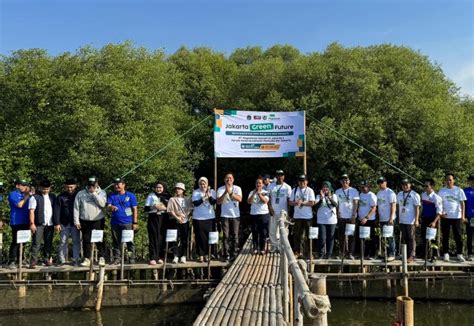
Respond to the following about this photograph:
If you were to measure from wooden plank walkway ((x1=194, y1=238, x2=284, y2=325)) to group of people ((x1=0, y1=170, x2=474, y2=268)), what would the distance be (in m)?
1.07

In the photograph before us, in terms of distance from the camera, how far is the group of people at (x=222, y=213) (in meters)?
9.88

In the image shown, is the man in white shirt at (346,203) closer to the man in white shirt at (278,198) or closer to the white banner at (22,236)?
the man in white shirt at (278,198)

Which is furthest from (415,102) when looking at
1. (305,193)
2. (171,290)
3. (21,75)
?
(21,75)

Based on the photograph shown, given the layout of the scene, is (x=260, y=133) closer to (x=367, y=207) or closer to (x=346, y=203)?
(x=346, y=203)

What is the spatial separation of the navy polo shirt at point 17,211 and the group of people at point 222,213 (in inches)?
0.7

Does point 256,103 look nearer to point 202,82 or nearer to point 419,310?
point 202,82

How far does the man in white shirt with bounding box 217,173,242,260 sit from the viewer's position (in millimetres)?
9953

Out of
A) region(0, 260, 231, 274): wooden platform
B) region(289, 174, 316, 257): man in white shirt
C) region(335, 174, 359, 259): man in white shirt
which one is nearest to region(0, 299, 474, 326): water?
region(0, 260, 231, 274): wooden platform

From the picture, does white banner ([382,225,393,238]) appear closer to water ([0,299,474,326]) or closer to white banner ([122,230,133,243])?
water ([0,299,474,326])

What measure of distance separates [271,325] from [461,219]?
6.54 m

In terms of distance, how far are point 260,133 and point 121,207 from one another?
13.8 ft

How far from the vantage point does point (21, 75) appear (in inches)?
811

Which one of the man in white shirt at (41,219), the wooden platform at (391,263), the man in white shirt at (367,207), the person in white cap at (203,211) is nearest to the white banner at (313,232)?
the wooden platform at (391,263)

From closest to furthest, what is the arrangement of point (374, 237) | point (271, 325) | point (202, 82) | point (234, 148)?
point (271, 325) < point (374, 237) < point (234, 148) < point (202, 82)
